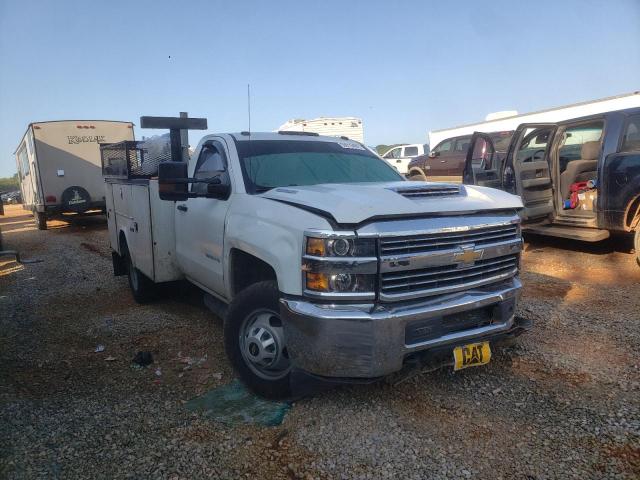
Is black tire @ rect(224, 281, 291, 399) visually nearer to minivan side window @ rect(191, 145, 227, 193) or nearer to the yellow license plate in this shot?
the yellow license plate

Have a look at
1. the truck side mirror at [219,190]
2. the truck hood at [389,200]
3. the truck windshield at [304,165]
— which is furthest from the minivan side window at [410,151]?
the truck side mirror at [219,190]

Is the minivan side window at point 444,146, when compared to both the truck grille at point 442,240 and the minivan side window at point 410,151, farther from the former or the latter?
the truck grille at point 442,240

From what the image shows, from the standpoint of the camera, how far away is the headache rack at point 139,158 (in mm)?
5898

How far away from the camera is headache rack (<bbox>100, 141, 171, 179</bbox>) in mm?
5898

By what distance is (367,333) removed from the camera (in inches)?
108

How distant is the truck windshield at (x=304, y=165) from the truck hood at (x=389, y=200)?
318 mm

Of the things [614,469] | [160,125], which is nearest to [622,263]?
[614,469]

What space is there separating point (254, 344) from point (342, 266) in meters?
1.04

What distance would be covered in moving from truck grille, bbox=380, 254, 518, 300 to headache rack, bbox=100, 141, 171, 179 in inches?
153

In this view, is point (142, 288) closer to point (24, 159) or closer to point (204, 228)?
point (204, 228)

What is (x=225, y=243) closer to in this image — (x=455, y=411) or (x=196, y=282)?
(x=196, y=282)

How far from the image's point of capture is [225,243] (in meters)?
3.87

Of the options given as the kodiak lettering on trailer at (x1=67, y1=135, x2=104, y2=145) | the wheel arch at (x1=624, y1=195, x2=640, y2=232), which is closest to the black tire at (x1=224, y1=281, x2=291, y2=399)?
the wheel arch at (x1=624, y1=195, x2=640, y2=232)

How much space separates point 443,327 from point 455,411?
0.61m
